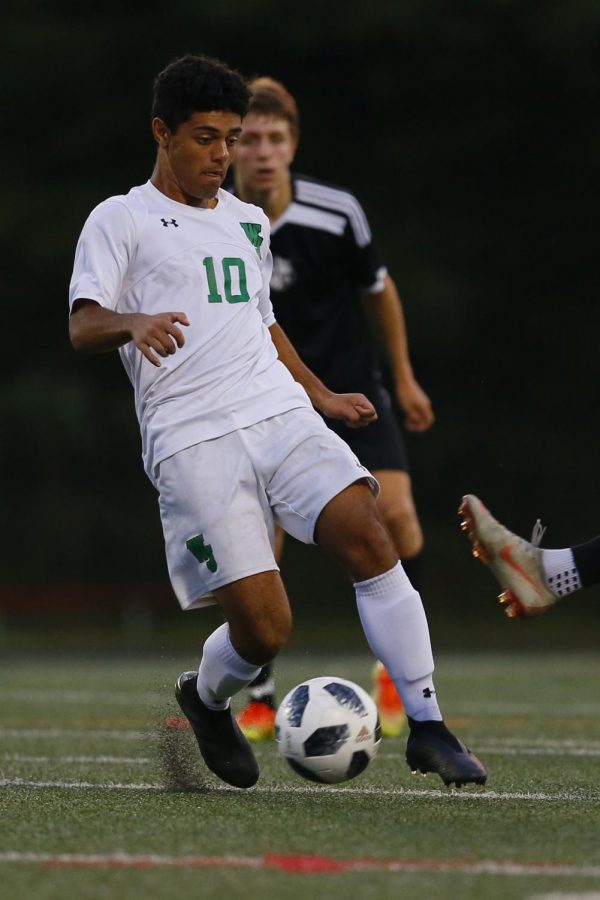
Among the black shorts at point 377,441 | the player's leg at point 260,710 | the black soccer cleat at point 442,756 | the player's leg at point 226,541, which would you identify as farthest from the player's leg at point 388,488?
the black soccer cleat at point 442,756

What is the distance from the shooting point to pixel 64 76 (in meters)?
20.6

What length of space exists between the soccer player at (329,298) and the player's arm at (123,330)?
2.62 m

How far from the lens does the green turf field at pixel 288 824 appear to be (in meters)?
3.40

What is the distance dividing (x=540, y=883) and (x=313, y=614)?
1623 centimetres

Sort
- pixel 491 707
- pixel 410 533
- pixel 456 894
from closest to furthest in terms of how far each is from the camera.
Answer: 1. pixel 456 894
2. pixel 410 533
3. pixel 491 707

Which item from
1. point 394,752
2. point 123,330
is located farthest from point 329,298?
point 123,330

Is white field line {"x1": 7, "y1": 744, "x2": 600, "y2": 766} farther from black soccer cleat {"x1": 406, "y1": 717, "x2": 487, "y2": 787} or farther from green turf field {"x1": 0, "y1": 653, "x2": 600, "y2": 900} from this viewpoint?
black soccer cleat {"x1": 406, "y1": 717, "x2": 487, "y2": 787}

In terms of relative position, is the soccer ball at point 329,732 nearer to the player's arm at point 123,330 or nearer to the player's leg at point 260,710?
the player's arm at point 123,330

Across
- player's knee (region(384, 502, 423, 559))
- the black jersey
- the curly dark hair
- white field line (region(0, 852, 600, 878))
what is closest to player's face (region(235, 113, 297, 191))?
the black jersey

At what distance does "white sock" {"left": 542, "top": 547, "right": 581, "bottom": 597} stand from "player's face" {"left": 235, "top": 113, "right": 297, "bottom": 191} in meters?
2.57

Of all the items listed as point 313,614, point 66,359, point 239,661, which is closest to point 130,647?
point 313,614

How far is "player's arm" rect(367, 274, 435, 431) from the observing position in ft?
23.3

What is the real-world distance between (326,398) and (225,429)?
1.46 feet

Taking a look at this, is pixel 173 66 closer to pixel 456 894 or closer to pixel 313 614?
pixel 456 894
